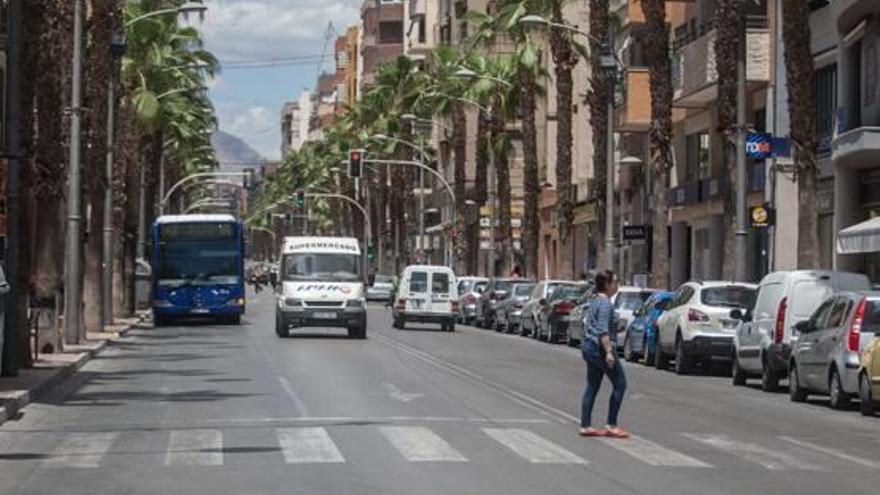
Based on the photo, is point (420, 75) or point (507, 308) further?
point (420, 75)

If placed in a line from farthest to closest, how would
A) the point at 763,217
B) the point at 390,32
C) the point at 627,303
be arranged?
1. the point at 390,32
2. the point at 627,303
3. the point at 763,217

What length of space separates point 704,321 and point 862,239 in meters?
3.75

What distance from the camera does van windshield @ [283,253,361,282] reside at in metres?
48.3

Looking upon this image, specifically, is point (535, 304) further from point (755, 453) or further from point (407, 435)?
point (755, 453)

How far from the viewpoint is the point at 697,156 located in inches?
2421

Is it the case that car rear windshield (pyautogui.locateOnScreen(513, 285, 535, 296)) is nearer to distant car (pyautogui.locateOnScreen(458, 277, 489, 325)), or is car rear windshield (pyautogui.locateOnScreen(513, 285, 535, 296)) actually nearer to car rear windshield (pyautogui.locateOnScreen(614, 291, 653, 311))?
distant car (pyautogui.locateOnScreen(458, 277, 489, 325))

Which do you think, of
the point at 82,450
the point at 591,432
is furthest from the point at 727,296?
the point at 82,450

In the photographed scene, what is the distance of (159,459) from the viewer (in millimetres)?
17547

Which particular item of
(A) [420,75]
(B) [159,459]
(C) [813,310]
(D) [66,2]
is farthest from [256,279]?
(B) [159,459]

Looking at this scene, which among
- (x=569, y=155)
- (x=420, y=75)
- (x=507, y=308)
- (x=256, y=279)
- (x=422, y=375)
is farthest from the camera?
(x=256, y=279)

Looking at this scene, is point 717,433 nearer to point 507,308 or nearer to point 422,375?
point 422,375

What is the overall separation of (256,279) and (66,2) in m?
95.0

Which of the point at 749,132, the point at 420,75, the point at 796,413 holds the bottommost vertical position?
the point at 796,413

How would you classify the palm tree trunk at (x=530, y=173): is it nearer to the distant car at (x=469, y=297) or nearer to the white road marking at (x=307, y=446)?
the distant car at (x=469, y=297)
